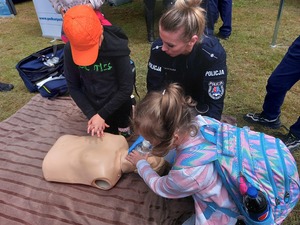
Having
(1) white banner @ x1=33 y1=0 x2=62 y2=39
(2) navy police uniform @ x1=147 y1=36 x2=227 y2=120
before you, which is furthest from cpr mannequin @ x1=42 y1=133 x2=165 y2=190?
(1) white banner @ x1=33 y1=0 x2=62 y2=39

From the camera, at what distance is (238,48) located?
3889 mm

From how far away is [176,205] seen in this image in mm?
1746

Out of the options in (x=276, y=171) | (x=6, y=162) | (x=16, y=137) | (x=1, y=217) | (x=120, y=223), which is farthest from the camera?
(x=16, y=137)

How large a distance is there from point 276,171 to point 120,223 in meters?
0.93

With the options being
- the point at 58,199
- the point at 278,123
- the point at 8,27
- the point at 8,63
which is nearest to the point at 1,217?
the point at 58,199

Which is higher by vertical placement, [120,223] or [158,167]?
[158,167]

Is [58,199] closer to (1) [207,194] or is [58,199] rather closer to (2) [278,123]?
(1) [207,194]

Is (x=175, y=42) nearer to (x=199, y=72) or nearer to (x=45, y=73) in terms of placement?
(x=199, y=72)

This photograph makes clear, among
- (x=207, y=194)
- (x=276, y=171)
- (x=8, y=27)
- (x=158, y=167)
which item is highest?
(x=276, y=171)

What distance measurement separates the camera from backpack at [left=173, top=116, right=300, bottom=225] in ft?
4.12

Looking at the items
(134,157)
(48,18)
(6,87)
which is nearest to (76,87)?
(134,157)

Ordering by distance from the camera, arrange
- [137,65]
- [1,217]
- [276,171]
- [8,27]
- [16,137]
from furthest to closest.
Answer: [8,27] < [137,65] < [16,137] < [1,217] < [276,171]

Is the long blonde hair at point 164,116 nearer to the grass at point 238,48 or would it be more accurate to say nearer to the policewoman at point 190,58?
the policewoman at point 190,58

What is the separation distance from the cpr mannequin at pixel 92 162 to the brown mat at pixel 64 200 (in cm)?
8
